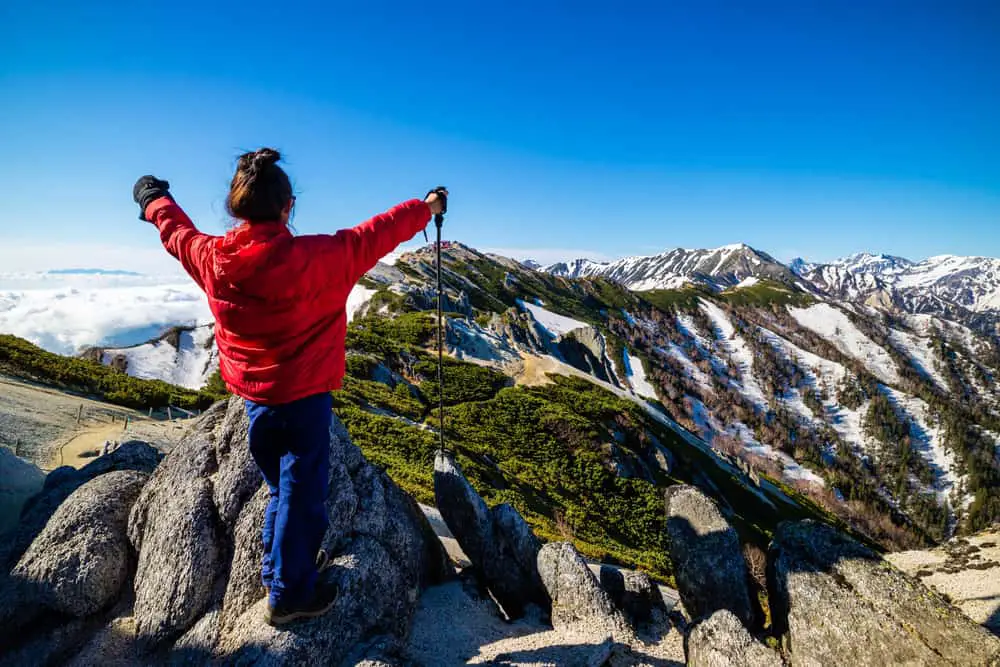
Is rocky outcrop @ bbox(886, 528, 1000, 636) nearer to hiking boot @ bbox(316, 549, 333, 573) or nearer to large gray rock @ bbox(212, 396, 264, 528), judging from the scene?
hiking boot @ bbox(316, 549, 333, 573)

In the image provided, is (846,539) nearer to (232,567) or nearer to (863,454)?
(232,567)

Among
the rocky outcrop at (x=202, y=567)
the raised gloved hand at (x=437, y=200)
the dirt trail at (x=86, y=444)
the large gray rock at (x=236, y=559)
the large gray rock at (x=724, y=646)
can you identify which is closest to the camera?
the raised gloved hand at (x=437, y=200)

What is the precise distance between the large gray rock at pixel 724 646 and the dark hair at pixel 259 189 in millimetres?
8629

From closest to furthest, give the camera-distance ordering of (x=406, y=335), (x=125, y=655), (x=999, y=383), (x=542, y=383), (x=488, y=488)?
(x=125, y=655) → (x=488, y=488) → (x=542, y=383) → (x=406, y=335) → (x=999, y=383)

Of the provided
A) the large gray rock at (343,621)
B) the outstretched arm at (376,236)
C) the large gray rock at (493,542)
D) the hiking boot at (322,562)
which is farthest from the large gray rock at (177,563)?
the outstretched arm at (376,236)

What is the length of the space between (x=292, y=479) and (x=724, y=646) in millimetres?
7037

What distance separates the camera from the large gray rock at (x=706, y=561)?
8266mm

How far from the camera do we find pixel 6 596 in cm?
629

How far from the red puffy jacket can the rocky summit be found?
3529 mm

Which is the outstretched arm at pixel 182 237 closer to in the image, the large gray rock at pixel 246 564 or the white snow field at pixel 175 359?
the large gray rock at pixel 246 564

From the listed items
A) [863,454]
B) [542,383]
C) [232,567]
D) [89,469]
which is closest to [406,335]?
[542,383]

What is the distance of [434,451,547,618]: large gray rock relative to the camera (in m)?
8.93

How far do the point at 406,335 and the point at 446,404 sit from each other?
18.2 m

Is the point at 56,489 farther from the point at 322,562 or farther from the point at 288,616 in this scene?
the point at 288,616
